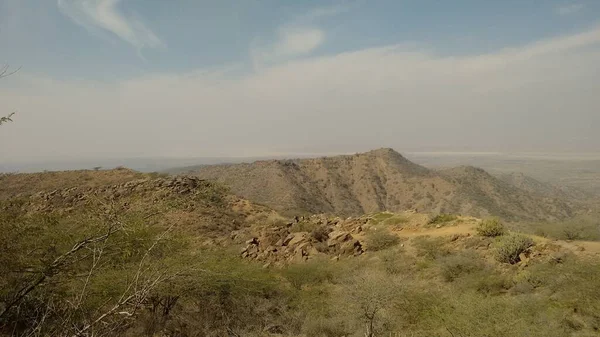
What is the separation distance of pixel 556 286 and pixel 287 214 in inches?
1043

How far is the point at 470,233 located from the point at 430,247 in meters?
2.83

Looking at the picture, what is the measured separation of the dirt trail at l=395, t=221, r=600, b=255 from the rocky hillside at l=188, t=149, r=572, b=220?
3520 centimetres

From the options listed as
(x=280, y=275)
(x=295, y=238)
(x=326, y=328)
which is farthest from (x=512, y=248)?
(x=295, y=238)

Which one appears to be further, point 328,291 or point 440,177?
point 440,177

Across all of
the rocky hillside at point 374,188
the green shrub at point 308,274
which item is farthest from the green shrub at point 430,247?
the rocky hillside at point 374,188

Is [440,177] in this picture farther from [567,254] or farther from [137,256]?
[137,256]

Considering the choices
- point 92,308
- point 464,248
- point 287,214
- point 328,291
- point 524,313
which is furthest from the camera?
point 287,214

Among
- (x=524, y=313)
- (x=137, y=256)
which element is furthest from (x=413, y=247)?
(x=137, y=256)

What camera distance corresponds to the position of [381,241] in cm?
2225

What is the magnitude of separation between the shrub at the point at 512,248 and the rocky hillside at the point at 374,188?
140ft

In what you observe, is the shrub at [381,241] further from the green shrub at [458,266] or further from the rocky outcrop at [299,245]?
the green shrub at [458,266]

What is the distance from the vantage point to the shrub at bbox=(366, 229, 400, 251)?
2216cm

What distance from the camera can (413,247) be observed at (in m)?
21.4

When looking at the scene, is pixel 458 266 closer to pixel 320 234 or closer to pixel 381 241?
pixel 381 241
